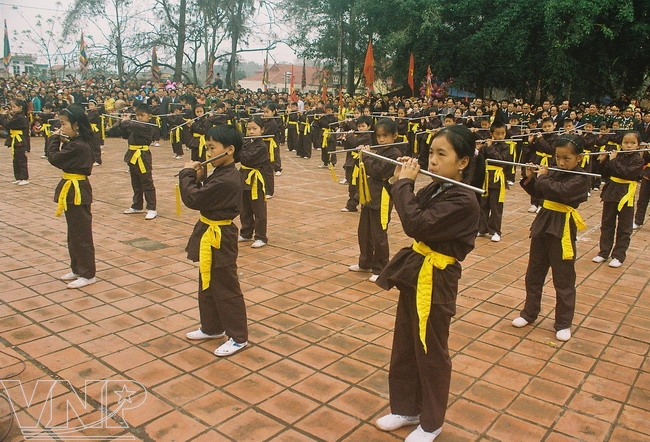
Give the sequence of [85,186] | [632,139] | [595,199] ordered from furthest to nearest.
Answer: [595,199] → [632,139] → [85,186]

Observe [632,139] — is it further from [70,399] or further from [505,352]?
[70,399]

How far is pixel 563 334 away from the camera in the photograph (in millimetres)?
4141

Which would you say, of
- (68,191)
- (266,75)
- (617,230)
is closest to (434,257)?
(68,191)

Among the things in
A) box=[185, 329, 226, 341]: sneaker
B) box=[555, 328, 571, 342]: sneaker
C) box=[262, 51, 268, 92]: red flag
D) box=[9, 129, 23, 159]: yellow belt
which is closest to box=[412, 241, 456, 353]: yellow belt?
box=[185, 329, 226, 341]: sneaker

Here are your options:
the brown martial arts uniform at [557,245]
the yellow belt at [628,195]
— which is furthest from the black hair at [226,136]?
the yellow belt at [628,195]

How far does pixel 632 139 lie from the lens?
5.86m

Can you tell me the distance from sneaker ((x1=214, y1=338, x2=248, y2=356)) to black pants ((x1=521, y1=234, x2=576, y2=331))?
2.31 meters

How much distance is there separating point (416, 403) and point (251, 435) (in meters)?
0.90

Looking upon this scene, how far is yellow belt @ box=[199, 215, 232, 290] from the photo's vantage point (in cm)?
367

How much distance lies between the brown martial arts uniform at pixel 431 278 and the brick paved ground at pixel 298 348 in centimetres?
39

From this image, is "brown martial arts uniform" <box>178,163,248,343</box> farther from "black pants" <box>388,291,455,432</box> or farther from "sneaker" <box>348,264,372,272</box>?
"sneaker" <box>348,264,372,272</box>

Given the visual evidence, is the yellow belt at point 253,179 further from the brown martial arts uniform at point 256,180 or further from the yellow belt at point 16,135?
the yellow belt at point 16,135

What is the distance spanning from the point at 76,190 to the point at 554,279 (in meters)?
4.23

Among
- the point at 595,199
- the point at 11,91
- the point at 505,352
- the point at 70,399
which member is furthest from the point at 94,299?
the point at 11,91
